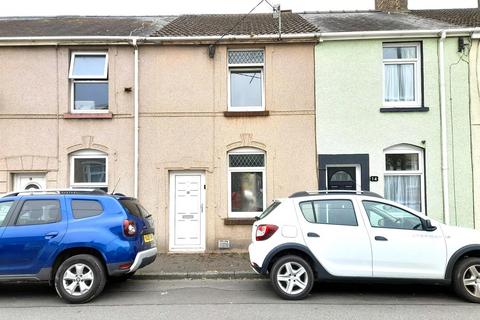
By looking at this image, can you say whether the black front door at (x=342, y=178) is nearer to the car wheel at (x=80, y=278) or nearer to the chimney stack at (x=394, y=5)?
the car wheel at (x=80, y=278)

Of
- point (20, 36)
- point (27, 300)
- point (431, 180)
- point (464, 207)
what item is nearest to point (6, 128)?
point (20, 36)

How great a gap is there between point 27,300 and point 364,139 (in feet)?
25.8

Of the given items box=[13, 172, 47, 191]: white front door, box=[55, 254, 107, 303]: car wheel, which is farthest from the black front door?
box=[13, 172, 47, 191]: white front door

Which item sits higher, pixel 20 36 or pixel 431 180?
pixel 20 36

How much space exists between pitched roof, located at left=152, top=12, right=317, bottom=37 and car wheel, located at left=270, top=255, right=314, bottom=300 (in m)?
6.22

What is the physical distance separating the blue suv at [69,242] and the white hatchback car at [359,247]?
2.18 meters

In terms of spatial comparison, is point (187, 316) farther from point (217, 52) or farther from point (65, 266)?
point (217, 52)

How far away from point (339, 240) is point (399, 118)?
192 inches

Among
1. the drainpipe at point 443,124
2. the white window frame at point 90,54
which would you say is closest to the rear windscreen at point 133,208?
the white window frame at point 90,54

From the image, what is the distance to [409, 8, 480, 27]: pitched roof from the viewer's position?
442 inches

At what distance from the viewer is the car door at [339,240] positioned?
6.06 m

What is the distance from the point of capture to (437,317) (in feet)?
17.5

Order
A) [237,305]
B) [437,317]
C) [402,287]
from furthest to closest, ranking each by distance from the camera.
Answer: [402,287] → [237,305] → [437,317]

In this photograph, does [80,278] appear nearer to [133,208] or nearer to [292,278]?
[133,208]
